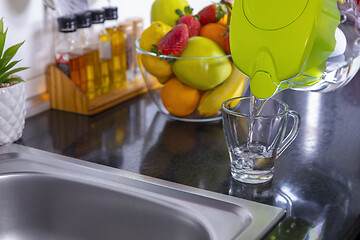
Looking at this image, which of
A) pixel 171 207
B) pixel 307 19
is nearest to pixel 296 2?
pixel 307 19

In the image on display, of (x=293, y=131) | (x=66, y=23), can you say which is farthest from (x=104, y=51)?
(x=293, y=131)

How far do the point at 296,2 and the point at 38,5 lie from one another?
64cm

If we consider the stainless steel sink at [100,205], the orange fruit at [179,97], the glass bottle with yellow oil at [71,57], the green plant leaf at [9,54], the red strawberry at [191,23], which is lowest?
the stainless steel sink at [100,205]

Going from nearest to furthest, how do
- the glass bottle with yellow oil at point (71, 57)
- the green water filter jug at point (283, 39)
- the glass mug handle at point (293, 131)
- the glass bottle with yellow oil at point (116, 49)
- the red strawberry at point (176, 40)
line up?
the green water filter jug at point (283, 39) < the glass mug handle at point (293, 131) < the red strawberry at point (176, 40) < the glass bottle with yellow oil at point (71, 57) < the glass bottle with yellow oil at point (116, 49)

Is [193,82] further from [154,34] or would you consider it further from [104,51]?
[104,51]

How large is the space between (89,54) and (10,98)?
28 cm

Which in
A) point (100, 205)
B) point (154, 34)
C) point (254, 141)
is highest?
point (154, 34)

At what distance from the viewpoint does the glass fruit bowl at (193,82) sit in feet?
3.70

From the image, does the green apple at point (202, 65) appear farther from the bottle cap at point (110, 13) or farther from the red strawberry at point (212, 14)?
the bottle cap at point (110, 13)

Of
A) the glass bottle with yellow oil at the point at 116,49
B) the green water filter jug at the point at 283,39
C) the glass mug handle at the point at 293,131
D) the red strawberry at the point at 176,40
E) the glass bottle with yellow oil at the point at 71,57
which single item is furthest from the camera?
the glass bottle with yellow oil at the point at 116,49

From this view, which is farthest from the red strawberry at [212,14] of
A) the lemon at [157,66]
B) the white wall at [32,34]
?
the white wall at [32,34]

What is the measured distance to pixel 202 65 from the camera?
1.12 m

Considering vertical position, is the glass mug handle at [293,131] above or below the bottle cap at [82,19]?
below

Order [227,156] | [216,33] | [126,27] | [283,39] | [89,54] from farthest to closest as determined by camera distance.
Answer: [126,27]
[89,54]
[216,33]
[227,156]
[283,39]
